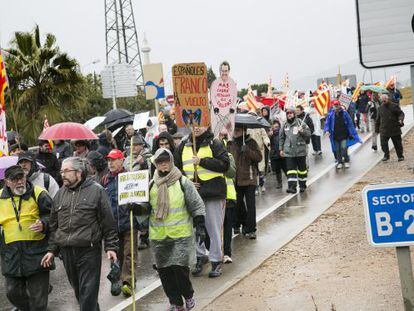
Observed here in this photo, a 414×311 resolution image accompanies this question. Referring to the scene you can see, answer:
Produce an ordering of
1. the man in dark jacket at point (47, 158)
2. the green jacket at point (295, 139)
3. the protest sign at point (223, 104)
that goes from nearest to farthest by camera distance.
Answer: the protest sign at point (223, 104) → the man in dark jacket at point (47, 158) → the green jacket at point (295, 139)

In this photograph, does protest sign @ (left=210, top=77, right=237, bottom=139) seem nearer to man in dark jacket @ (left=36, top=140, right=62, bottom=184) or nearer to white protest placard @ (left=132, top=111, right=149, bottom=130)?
man in dark jacket @ (left=36, top=140, right=62, bottom=184)

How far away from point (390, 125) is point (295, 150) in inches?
147

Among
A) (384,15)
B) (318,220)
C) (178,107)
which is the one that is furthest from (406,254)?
(318,220)

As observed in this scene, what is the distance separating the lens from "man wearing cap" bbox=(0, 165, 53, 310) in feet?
22.1

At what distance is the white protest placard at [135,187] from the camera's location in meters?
7.07

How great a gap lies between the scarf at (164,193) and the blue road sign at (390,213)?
3.32m

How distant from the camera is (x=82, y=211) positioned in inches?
258

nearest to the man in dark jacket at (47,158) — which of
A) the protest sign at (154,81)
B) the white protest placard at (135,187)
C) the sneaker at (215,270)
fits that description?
the sneaker at (215,270)

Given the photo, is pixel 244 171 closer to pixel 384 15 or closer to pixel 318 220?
pixel 318 220

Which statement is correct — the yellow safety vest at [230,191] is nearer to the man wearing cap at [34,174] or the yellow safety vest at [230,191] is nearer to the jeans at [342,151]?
the man wearing cap at [34,174]

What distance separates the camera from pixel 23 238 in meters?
6.77

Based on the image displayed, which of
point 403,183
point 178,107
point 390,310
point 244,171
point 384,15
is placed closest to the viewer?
point 384,15

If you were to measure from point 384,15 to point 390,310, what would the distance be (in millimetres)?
3651

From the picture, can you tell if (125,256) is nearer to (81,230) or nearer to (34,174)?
(34,174)
